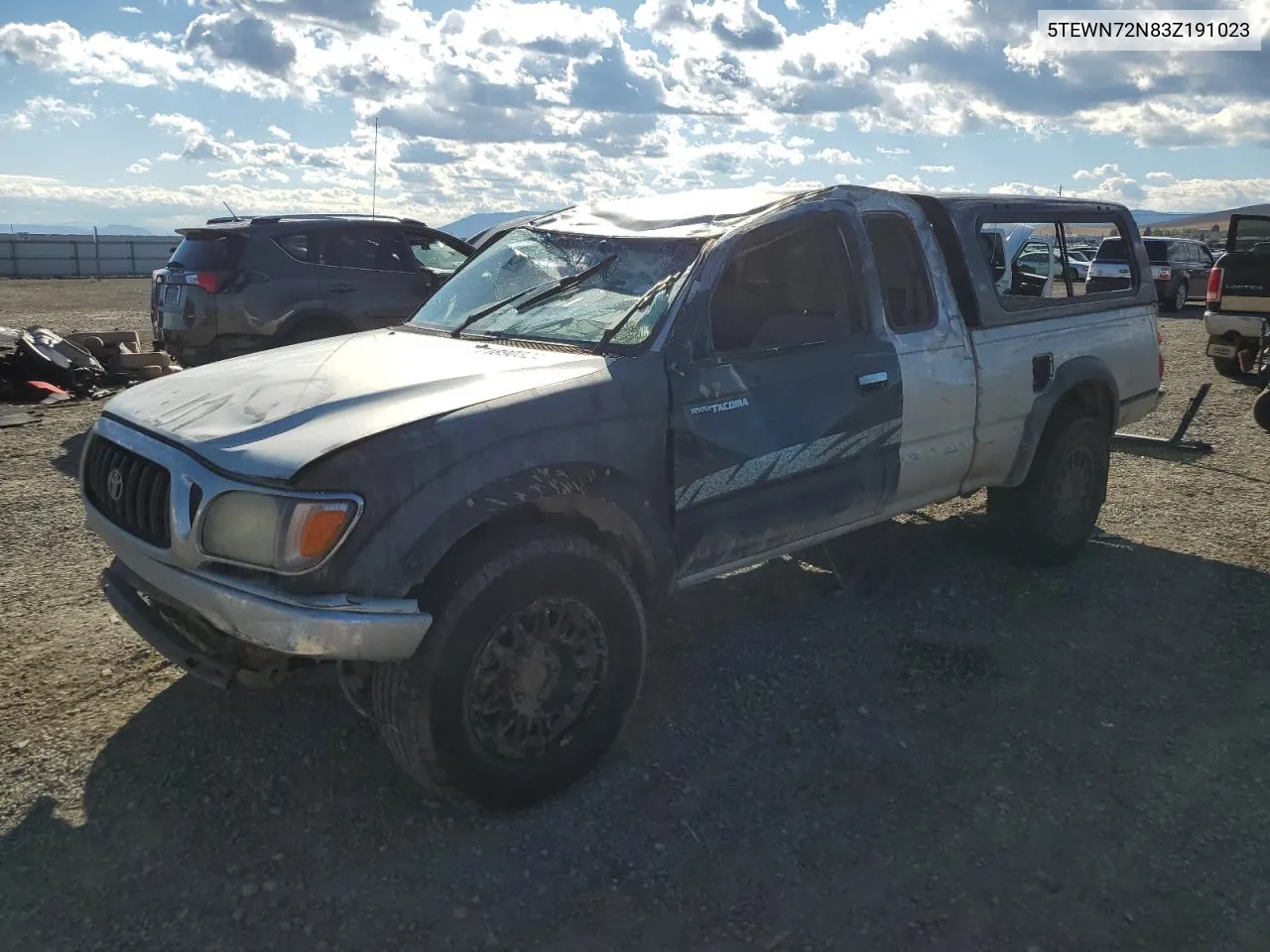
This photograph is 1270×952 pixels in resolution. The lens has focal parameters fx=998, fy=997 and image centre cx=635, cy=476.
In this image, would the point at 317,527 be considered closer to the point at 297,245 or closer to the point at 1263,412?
the point at 297,245

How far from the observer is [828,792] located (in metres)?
3.41

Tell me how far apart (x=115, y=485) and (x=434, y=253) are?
7.05 metres

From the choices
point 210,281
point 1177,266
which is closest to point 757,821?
point 210,281

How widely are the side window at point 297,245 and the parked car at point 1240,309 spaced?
10429 mm

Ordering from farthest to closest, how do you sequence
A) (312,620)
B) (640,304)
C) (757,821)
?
(640,304)
(757,821)
(312,620)

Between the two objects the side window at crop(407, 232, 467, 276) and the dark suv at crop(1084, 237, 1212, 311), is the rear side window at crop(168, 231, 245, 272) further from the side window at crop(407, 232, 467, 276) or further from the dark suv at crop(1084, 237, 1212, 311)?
the dark suv at crop(1084, 237, 1212, 311)

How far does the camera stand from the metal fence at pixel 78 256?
37219 millimetres

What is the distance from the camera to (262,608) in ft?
8.89

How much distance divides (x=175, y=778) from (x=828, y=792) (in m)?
2.22

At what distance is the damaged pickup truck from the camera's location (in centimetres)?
283

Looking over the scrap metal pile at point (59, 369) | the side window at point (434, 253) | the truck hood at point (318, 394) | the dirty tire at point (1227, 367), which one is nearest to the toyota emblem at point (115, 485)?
the truck hood at point (318, 394)

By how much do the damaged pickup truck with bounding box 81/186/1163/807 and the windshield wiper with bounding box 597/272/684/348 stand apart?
0.5 inches

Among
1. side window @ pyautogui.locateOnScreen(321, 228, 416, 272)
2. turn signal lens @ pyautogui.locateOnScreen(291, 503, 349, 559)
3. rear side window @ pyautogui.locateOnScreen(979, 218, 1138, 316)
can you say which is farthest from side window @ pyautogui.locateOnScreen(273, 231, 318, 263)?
turn signal lens @ pyautogui.locateOnScreen(291, 503, 349, 559)

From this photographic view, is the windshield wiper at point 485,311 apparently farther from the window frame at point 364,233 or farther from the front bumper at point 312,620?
the window frame at point 364,233
